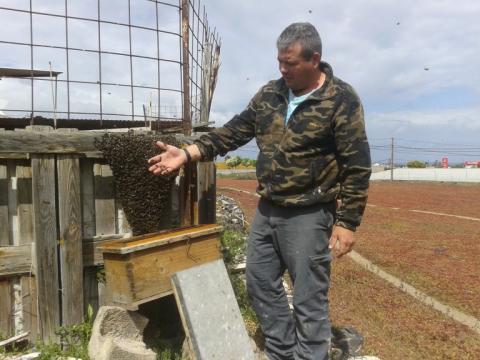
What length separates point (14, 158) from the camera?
10.4 feet

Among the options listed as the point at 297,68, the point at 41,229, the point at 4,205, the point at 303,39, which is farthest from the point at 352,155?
the point at 4,205

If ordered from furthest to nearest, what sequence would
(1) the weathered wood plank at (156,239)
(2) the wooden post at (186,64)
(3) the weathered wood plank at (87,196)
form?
(2) the wooden post at (186,64) → (3) the weathered wood plank at (87,196) → (1) the weathered wood plank at (156,239)

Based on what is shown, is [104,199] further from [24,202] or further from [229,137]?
[229,137]

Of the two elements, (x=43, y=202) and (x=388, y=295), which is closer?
(x=43, y=202)

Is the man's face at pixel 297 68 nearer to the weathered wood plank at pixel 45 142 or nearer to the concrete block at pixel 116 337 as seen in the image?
the weathered wood plank at pixel 45 142

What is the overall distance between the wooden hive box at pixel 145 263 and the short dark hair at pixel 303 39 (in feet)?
4.59

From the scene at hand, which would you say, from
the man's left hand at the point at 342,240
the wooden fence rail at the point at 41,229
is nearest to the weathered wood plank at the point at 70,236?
the wooden fence rail at the point at 41,229

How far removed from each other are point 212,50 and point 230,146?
8.91 ft

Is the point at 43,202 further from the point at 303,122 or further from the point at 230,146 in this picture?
the point at 303,122

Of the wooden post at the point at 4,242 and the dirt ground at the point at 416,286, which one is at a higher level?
the wooden post at the point at 4,242

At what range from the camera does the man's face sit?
2703mm

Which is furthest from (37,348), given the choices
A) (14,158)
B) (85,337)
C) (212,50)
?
(212,50)

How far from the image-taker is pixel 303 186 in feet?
9.05

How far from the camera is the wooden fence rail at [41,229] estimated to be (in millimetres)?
3182
